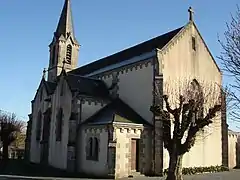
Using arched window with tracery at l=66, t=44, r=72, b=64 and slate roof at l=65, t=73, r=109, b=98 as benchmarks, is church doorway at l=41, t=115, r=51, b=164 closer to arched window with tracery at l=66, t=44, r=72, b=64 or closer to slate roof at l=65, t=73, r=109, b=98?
slate roof at l=65, t=73, r=109, b=98

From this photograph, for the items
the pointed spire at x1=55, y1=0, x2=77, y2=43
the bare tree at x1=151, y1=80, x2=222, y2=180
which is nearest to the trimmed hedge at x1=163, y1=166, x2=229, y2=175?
the bare tree at x1=151, y1=80, x2=222, y2=180

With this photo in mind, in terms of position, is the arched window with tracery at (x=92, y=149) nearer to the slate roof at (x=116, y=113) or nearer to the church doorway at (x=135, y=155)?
the slate roof at (x=116, y=113)

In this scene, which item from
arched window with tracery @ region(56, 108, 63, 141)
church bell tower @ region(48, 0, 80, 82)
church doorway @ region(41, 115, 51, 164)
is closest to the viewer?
arched window with tracery @ region(56, 108, 63, 141)

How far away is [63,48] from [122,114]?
22.4 m

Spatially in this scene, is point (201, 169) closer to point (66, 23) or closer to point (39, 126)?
point (39, 126)

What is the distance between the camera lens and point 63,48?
147 feet

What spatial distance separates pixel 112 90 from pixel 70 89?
15.2ft

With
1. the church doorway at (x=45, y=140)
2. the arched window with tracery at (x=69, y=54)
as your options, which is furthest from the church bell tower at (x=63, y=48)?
the church doorway at (x=45, y=140)

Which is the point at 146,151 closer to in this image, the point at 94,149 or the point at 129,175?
the point at 129,175

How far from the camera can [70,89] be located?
27.7 meters

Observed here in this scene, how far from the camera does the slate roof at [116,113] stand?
24641mm

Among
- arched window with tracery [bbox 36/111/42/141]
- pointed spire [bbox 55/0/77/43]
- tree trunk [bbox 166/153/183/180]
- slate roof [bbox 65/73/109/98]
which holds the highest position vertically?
pointed spire [bbox 55/0/77/43]

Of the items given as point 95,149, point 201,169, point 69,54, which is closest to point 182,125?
point 95,149

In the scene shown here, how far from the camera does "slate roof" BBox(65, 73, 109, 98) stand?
28189mm
